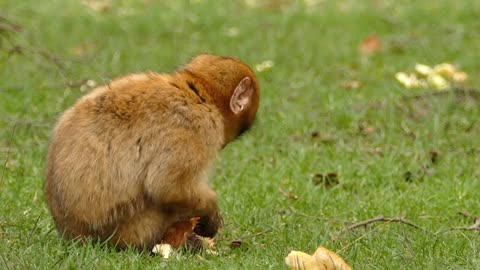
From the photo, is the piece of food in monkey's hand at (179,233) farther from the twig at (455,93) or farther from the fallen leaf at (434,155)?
the twig at (455,93)

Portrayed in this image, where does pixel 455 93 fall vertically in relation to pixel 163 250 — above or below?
below

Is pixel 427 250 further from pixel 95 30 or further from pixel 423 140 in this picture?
pixel 95 30

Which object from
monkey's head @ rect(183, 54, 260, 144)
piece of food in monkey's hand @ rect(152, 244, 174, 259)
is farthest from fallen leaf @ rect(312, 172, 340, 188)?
piece of food in monkey's hand @ rect(152, 244, 174, 259)

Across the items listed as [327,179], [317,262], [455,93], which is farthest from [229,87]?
[455,93]

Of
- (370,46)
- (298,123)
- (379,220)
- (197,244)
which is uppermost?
(197,244)

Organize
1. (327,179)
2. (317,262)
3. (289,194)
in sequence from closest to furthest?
(317,262) < (289,194) < (327,179)

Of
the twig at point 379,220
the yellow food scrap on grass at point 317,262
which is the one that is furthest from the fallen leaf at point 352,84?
the yellow food scrap on grass at point 317,262

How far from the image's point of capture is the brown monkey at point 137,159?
4.93 meters

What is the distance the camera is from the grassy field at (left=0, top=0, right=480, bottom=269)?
5.42 meters

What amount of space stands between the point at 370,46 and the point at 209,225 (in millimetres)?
5413

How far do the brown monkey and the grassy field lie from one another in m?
0.16

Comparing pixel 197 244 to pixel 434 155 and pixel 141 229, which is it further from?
pixel 434 155

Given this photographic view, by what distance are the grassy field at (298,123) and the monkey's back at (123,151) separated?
0.79 feet

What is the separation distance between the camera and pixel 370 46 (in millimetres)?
10328
